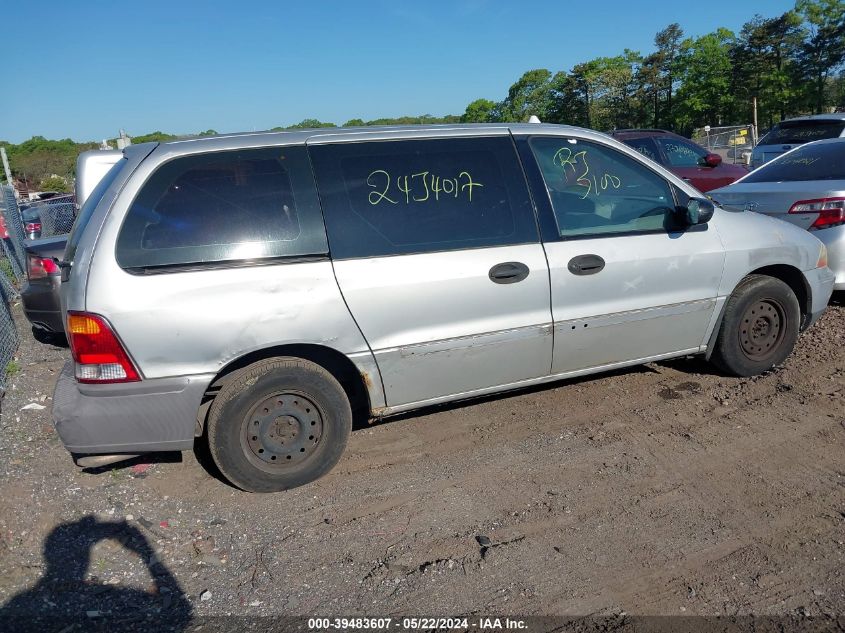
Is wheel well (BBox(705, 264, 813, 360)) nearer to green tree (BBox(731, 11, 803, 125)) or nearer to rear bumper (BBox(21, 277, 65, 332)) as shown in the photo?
rear bumper (BBox(21, 277, 65, 332))

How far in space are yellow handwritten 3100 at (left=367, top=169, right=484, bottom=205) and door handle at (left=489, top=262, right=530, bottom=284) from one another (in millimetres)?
442

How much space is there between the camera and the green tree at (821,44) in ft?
131

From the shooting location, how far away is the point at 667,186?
446 cm

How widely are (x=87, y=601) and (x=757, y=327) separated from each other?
4508mm

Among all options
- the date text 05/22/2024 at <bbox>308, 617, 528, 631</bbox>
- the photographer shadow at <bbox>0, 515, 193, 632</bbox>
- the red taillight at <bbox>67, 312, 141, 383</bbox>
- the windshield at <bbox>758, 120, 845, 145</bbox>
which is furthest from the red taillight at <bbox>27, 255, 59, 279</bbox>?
the windshield at <bbox>758, 120, 845, 145</bbox>

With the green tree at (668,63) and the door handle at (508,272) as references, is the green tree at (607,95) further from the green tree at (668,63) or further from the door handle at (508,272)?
the door handle at (508,272)

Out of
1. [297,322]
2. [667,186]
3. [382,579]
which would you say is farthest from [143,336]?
[667,186]

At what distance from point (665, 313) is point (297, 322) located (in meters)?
2.44

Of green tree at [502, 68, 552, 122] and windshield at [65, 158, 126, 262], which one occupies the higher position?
green tree at [502, 68, 552, 122]

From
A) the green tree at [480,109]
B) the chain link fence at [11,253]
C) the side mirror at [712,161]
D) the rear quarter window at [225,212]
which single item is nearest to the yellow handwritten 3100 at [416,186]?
the rear quarter window at [225,212]

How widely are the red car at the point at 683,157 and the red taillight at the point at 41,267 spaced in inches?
341

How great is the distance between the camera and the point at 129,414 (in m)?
3.35

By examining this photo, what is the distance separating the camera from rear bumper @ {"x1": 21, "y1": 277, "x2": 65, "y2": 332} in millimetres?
6438

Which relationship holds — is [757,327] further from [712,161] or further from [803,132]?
[803,132]
